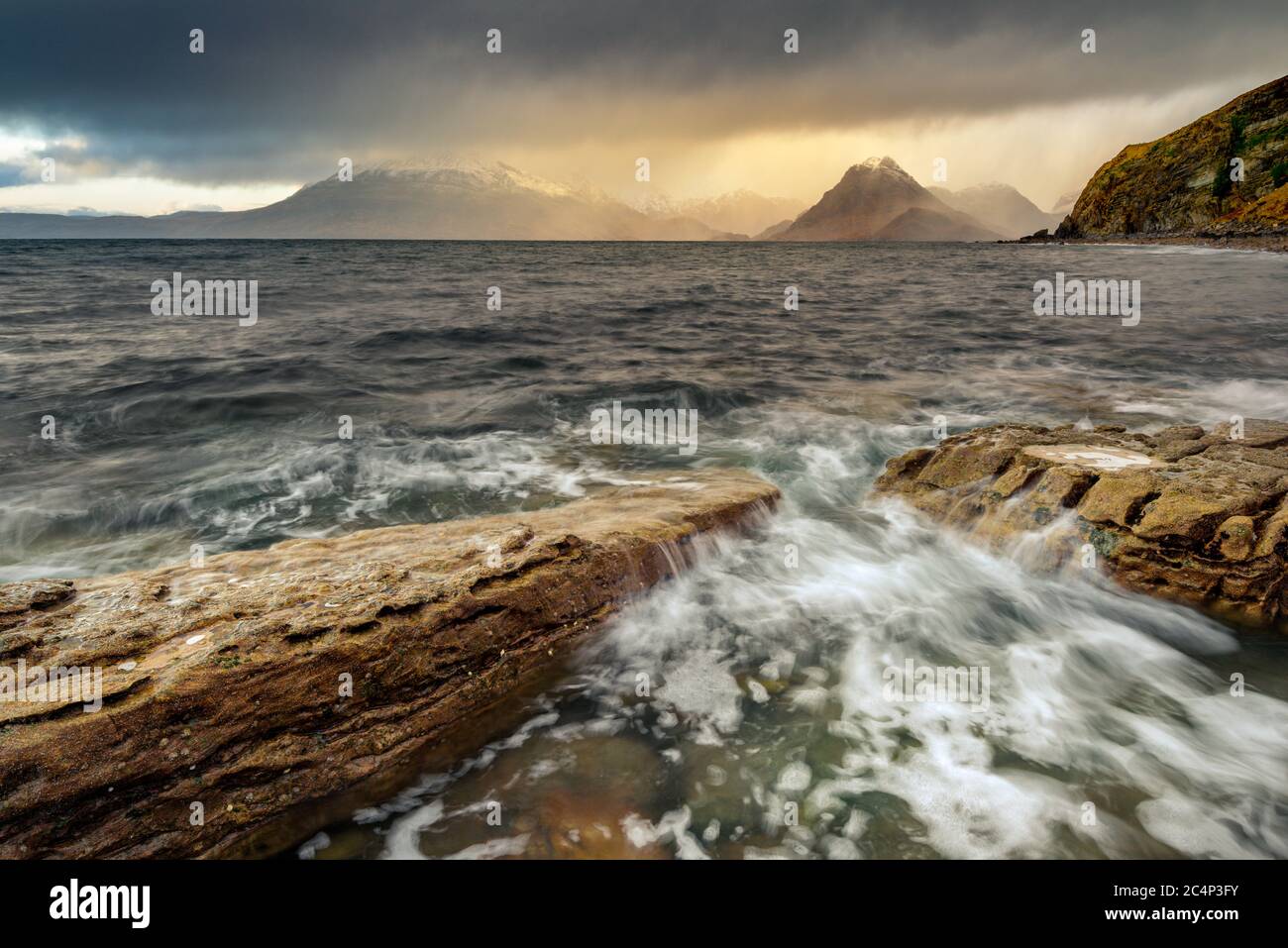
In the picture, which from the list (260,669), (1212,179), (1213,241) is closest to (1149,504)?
(260,669)

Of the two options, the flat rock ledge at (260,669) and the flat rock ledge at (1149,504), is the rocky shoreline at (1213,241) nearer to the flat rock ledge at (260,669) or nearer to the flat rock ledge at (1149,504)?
the flat rock ledge at (1149,504)

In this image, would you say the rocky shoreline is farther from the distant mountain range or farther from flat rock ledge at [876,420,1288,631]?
flat rock ledge at [876,420,1288,631]

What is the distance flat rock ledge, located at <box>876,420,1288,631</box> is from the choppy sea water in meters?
0.36

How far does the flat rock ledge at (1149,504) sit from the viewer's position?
5.61 meters

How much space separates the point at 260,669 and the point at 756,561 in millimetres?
5118

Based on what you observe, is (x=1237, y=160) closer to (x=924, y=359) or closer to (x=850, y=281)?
(x=850, y=281)

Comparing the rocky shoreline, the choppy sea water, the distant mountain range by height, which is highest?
the distant mountain range

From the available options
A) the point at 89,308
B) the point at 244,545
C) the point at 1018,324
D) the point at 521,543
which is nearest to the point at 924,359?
the point at 1018,324

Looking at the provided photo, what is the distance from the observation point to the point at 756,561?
23.6 feet

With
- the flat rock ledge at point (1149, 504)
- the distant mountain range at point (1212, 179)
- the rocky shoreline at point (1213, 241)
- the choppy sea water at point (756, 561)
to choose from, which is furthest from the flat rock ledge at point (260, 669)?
the distant mountain range at point (1212, 179)

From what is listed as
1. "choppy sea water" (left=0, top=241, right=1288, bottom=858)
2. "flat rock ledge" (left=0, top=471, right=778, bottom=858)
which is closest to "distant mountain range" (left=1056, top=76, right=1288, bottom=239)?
"choppy sea water" (left=0, top=241, right=1288, bottom=858)

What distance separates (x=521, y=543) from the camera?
5555 mm

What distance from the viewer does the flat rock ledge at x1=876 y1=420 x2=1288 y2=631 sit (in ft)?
18.4
